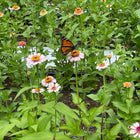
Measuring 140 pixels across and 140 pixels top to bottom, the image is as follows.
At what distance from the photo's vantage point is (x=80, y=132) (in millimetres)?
1270

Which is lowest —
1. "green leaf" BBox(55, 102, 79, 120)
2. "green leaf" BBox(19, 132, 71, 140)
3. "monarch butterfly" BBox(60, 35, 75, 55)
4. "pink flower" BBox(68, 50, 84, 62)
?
"green leaf" BBox(19, 132, 71, 140)

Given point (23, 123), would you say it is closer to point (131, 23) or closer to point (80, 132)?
point (80, 132)

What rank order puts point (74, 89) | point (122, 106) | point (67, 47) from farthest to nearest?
1. point (74, 89)
2. point (122, 106)
3. point (67, 47)

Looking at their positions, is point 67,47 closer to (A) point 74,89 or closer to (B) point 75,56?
(B) point 75,56

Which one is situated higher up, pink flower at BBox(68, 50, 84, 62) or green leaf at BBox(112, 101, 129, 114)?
pink flower at BBox(68, 50, 84, 62)

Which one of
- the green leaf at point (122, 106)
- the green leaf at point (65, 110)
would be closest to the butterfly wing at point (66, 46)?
the green leaf at point (65, 110)

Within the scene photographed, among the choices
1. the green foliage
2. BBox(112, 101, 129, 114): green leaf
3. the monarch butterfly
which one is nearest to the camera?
the green foliage

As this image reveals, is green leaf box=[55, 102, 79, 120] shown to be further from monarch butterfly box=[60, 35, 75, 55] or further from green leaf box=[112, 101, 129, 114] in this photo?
green leaf box=[112, 101, 129, 114]

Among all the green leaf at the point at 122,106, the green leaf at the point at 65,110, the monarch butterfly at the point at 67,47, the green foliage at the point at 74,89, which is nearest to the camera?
the green leaf at the point at 65,110

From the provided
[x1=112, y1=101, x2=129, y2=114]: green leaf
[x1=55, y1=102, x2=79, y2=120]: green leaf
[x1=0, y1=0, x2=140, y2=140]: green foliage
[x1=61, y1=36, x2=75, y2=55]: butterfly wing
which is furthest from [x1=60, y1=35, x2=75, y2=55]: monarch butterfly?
[x1=112, y1=101, x2=129, y2=114]: green leaf

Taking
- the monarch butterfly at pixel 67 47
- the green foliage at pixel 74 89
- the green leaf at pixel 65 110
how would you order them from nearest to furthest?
the green leaf at pixel 65 110, the green foliage at pixel 74 89, the monarch butterfly at pixel 67 47

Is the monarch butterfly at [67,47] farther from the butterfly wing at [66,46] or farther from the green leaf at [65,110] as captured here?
the green leaf at [65,110]

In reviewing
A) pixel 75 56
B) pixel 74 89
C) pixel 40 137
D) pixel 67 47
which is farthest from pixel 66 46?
pixel 74 89

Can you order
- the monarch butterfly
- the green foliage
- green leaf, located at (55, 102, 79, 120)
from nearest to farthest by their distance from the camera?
green leaf, located at (55, 102, 79, 120), the green foliage, the monarch butterfly
